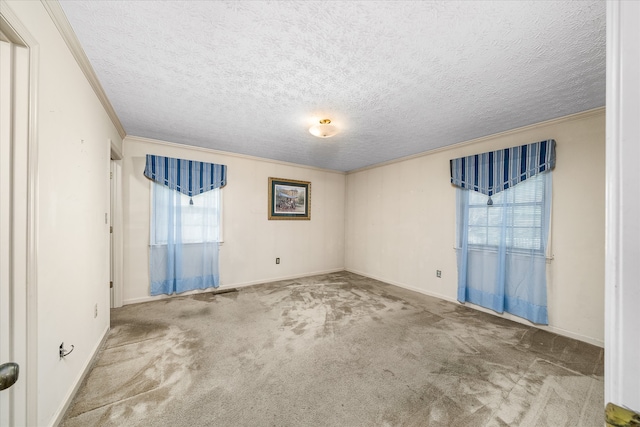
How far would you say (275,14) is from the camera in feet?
4.76

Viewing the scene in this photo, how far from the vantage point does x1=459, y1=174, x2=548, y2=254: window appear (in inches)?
115

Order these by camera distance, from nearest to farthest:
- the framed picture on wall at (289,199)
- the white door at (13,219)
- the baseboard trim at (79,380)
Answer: the white door at (13,219) → the baseboard trim at (79,380) → the framed picture on wall at (289,199)

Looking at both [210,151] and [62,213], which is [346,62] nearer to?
[62,213]

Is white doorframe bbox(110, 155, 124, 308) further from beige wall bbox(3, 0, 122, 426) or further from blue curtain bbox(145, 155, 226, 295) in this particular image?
beige wall bbox(3, 0, 122, 426)

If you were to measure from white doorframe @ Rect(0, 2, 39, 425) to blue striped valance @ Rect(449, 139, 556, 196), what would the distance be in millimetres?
4206

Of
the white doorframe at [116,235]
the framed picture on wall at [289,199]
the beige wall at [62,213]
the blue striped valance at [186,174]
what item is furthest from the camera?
the framed picture on wall at [289,199]

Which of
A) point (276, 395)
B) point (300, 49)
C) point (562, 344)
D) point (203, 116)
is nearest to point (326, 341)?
point (276, 395)

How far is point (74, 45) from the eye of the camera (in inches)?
65.8

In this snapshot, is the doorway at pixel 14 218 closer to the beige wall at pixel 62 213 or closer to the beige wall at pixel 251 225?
the beige wall at pixel 62 213

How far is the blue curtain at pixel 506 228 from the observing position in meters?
2.89

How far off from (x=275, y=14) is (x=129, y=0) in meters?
0.79

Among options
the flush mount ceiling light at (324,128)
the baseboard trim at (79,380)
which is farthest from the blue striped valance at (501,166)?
the baseboard trim at (79,380)

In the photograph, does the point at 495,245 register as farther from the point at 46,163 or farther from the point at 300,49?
the point at 46,163

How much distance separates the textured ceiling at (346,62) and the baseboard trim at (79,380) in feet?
7.75
